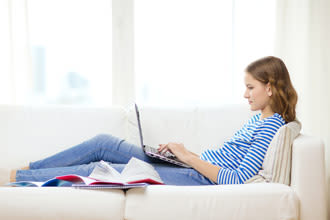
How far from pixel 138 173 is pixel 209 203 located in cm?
35

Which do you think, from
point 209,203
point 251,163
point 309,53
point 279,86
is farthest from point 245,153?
point 309,53

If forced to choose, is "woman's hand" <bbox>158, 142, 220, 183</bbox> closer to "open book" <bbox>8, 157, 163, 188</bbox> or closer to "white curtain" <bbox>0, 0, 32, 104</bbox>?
"open book" <bbox>8, 157, 163, 188</bbox>

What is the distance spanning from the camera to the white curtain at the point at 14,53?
2801 millimetres

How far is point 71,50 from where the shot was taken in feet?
9.69

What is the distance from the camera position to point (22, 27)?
2.83 meters

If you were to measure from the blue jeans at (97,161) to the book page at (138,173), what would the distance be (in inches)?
4.7

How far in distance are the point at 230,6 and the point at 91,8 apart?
103cm

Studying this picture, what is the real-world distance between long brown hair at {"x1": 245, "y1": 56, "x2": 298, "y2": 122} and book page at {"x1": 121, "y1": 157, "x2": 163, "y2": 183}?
0.67 m

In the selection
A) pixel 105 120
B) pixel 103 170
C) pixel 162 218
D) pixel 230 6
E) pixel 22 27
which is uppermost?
pixel 230 6

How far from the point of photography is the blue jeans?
195cm

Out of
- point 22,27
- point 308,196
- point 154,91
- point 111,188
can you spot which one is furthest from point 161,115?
point 22,27

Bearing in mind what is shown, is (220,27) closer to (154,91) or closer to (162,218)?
(154,91)

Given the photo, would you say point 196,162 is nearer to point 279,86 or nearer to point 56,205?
point 279,86

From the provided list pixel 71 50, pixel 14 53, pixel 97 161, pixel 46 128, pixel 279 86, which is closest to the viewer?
pixel 279 86
